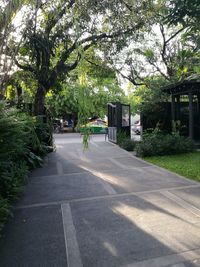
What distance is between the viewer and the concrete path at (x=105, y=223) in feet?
10.5

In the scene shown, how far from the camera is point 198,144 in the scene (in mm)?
11688

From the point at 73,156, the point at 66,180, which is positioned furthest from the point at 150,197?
the point at 73,156

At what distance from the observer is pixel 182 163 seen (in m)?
8.59

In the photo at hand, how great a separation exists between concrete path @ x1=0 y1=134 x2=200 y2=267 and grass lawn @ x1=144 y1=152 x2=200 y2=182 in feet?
1.59

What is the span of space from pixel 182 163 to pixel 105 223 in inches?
202

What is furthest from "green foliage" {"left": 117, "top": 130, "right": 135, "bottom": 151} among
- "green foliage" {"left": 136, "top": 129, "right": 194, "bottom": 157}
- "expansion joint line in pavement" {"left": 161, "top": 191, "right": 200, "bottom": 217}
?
"expansion joint line in pavement" {"left": 161, "top": 191, "right": 200, "bottom": 217}

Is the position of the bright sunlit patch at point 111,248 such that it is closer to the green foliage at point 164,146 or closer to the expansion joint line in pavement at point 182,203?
the expansion joint line in pavement at point 182,203

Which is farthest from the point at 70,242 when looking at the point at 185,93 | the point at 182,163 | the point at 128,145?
the point at 185,93

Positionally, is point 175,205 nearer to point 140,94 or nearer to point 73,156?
point 73,156

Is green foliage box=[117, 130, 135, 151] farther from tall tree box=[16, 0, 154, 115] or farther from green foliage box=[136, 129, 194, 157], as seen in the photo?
tall tree box=[16, 0, 154, 115]

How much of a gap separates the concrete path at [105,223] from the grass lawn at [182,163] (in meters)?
0.48

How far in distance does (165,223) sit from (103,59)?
31.6ft

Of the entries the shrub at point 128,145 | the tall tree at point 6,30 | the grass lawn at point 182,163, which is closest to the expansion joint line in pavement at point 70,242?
the tall tree at point 6,30

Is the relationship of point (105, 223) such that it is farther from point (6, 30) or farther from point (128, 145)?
point (128, 145)
